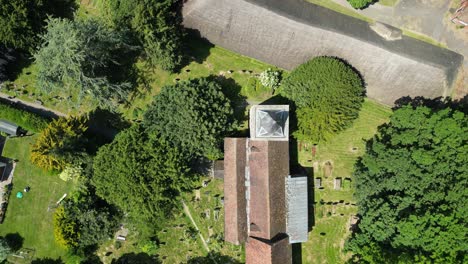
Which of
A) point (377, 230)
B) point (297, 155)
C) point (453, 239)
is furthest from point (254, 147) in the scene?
point (453, 239)

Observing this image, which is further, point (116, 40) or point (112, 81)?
point (112, 81)

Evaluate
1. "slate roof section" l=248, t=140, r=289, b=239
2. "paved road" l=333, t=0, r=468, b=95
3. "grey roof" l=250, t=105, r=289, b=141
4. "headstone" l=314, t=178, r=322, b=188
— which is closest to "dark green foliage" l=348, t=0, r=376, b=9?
"paved road" l=333, t=0, r=468, b=95

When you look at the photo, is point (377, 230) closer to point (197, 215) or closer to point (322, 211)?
point (322, 211)

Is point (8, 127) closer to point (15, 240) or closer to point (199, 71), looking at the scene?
point (15, 240)

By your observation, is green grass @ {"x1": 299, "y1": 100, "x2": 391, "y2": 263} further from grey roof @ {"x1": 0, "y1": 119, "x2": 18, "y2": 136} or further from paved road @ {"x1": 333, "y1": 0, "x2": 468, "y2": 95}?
grey roof @ {"x1": 0, "y1": 119, "x2": 18, "y2": 136}

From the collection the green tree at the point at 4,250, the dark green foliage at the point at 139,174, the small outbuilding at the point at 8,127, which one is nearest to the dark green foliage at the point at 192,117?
the dark green foliage at the point at 139,174

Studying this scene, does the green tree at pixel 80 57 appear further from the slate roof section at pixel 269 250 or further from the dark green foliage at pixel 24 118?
the slate roof section at pixel 269 250
